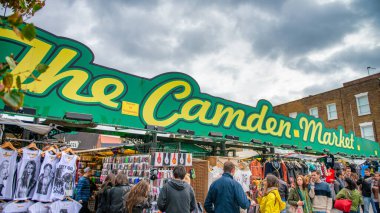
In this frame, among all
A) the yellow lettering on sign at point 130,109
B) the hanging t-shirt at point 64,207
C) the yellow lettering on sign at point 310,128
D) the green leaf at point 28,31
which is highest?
the yellow lettering on sign at point 310,128

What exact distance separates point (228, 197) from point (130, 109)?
178 inches

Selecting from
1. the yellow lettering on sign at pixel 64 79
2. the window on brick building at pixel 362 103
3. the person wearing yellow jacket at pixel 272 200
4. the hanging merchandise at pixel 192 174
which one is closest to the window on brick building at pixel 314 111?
the window on brick building at pixel 362 103

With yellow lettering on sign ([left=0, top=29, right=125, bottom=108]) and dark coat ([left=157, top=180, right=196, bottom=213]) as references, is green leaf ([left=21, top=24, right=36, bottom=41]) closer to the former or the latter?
dark coat ([left=157, top=180, right=196, bottom=213])

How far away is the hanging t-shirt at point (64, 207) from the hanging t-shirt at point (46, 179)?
0.64 feet

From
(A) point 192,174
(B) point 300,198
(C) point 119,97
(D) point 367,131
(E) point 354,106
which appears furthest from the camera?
(E) point 354,106

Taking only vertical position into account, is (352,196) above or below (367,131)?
below

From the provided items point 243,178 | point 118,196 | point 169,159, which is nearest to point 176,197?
point 118,196

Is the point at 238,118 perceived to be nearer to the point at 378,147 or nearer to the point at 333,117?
the point at 378,147

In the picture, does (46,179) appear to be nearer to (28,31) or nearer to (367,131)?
(28,31)

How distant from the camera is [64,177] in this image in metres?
5.82

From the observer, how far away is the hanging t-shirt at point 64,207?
5.61 m

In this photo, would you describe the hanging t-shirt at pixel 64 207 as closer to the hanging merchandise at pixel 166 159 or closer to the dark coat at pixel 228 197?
the hanging merchandise at pixel 166 159

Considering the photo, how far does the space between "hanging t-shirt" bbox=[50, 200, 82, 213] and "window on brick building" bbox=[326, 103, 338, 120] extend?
26295mm

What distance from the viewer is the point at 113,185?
6047mm
